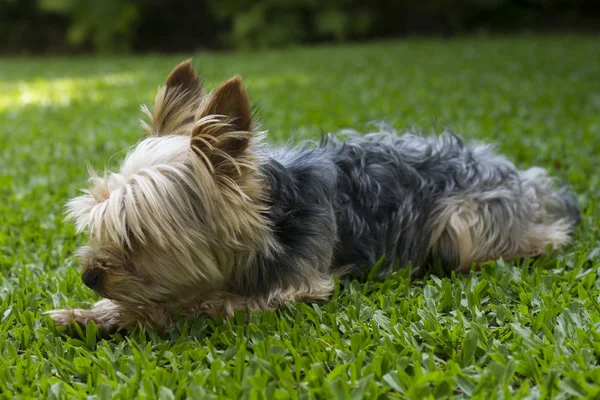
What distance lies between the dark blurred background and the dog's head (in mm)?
22213

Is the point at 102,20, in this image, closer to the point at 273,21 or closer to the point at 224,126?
the point at 273,21

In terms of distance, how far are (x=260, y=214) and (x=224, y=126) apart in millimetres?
508

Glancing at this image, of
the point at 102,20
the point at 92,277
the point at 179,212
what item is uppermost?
the point at 102,20

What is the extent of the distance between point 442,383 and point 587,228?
2.69 meters

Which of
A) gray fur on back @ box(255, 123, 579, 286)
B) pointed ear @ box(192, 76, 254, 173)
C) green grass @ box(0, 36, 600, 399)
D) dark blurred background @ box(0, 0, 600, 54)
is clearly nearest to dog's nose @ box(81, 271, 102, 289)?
green grass @ box(0, 36, 600, 399)

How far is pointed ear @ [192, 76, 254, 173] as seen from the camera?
9.89 ft

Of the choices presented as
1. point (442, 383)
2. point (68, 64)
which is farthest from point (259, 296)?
point (68, 64)

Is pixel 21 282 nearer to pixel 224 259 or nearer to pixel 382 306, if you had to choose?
pixel 224 259

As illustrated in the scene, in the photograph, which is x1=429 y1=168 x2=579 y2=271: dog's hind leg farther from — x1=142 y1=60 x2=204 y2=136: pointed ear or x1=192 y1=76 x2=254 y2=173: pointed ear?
x1=142 y1=60 x2=204 y2=136: pointed ear

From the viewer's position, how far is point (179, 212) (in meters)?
3.09

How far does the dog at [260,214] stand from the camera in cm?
310

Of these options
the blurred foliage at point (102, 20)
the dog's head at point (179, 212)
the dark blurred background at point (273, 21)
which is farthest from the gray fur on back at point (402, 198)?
the blurred foliage at point (102, 20)

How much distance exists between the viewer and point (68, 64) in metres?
21.4

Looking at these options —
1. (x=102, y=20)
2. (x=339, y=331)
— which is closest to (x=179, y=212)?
(x=339, y=331)
